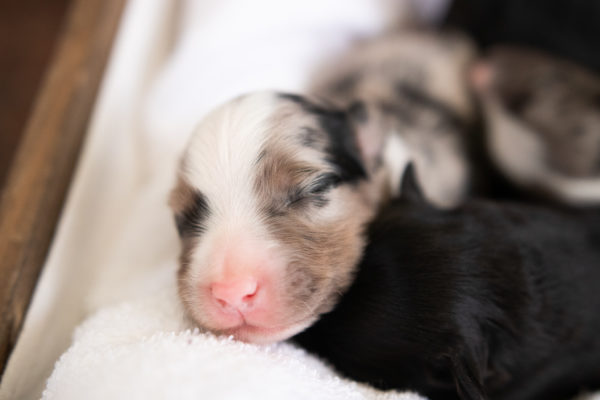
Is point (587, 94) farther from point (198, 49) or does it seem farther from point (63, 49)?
point (63, 49)

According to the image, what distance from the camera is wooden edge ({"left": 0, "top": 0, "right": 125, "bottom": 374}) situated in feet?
5.31

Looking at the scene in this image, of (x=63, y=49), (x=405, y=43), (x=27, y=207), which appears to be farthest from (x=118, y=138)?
(x=405, y=43)

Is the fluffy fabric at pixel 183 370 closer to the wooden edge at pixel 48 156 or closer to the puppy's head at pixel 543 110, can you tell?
the wooden edge at pixel 48 156

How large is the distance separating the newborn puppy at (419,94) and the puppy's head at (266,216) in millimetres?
395

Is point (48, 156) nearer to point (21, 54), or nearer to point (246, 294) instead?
point (246, 294)

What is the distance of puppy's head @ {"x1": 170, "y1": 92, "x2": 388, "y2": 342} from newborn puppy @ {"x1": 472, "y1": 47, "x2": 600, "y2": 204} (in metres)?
1.08

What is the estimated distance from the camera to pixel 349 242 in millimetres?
1566

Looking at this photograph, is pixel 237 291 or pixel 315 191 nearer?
pixel 237 291

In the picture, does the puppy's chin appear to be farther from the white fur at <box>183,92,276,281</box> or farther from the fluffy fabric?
the white fur at <box>183,92,276,281</box>

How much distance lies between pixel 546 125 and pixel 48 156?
205 cm

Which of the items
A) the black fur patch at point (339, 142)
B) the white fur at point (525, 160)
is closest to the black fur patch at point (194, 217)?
the black fur patch at point (339, 142)

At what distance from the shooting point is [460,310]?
1438 mm

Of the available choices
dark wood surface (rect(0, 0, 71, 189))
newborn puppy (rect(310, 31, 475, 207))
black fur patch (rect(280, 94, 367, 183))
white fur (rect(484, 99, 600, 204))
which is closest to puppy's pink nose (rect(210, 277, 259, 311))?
black fur patch (rect(280, 94, 367, 183))

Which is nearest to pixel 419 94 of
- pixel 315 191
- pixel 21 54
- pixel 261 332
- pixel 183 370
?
pixel 315 191
